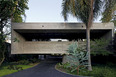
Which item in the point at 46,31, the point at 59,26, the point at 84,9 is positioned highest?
the point at 84,9

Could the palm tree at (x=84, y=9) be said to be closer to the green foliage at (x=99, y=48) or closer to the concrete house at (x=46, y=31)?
the green foliage at (x=99, y=48)

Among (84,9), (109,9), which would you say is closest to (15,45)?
(84,9)

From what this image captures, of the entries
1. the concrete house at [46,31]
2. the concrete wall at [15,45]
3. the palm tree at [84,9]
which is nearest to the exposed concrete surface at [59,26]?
the concrete house at [46,31]

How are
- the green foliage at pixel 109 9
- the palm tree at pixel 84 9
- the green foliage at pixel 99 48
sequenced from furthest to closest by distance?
the green foliage at pixel 99 48 < the palm tree at pixel 84 9 < the green foliage at pixel 109 9

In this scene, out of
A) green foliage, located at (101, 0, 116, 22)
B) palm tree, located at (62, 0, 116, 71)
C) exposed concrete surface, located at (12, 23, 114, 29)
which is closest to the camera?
green foliage, located at (101, 0, 116, 22)

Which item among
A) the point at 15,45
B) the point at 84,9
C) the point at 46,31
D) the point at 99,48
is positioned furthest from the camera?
the point at 46,31

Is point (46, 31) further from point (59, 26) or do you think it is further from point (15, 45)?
point (15, 45)

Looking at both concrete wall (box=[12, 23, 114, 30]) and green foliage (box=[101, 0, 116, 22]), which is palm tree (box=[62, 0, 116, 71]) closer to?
green foliage (box=[101, 0, 116, 22])

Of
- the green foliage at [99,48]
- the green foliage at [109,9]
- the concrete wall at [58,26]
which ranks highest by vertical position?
the green foliage at [109,9]

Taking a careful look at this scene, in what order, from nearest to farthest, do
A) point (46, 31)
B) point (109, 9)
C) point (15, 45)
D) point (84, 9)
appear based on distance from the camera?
point (109, 9), point (84, 9), point (15, 45), point (46, 31)

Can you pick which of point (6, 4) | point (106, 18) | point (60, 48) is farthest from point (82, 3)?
point (6, 4)

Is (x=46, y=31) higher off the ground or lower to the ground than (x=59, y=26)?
lower

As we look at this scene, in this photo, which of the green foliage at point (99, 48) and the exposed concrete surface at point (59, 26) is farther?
the exposed concrete surface at point (59, 26)

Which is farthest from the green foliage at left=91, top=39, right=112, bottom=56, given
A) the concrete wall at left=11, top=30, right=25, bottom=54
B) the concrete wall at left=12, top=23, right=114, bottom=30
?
the concrete wall at left=11, top=30, right=25, bottom=54
